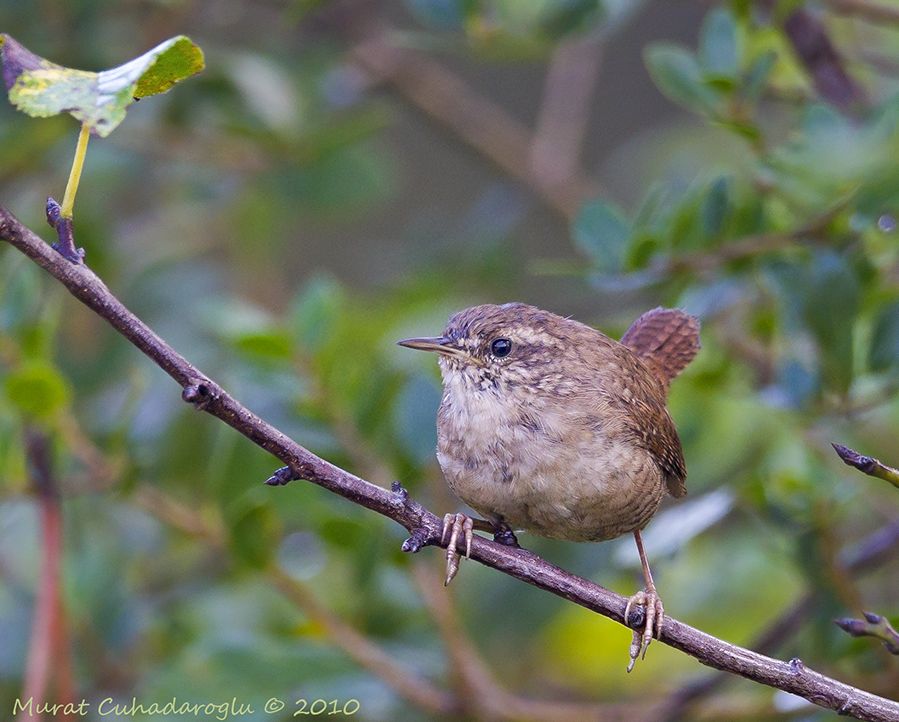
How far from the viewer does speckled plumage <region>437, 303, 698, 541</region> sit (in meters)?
2.31

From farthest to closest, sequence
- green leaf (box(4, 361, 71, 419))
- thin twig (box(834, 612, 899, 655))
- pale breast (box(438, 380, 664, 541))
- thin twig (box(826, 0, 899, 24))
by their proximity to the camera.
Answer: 1. thin twig (box(826, 0, 899, 24))
2. green leaf (box(4, 361, 71, 419))
3. pale breast (box(438, 380, 664, 541))
4. thin twig (box(834, 612, 899, 655))

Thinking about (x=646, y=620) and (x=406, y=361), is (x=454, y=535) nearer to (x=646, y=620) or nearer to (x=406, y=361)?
(x=646, y=620)

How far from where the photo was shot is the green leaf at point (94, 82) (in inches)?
60.7

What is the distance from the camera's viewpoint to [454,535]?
6.31ft

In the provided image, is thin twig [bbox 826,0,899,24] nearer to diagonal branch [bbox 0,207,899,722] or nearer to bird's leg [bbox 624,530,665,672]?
bird's leg [bbox 624,530,665,672]

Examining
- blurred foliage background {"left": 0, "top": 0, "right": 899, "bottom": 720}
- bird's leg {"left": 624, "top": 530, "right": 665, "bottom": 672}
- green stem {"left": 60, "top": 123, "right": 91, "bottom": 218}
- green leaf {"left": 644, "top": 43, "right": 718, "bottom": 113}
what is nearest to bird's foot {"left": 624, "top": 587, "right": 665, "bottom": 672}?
bird's leg {"left": 624, "top": 530, "right": 665, "bottom": 672}

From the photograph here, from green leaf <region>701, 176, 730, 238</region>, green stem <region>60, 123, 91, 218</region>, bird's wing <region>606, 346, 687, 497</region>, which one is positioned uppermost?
green stem <region>60, 123, 91, 218</region>

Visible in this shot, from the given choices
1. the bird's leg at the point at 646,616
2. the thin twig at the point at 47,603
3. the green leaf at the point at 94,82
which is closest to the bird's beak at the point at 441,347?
the bird's leg at the point at 646,616

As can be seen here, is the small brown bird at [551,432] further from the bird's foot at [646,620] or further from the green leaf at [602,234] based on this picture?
the green leaf at [602,234]

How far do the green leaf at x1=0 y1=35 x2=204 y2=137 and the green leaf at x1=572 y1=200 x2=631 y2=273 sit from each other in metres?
1.30

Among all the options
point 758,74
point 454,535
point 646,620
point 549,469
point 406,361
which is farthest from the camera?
point 406,361

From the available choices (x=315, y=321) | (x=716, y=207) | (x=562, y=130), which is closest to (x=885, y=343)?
(x=716, y=207)

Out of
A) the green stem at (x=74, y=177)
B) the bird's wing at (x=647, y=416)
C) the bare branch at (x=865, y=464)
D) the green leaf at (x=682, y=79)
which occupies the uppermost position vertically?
the green stem at (x=74, y=177)

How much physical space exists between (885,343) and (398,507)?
4.58ft
